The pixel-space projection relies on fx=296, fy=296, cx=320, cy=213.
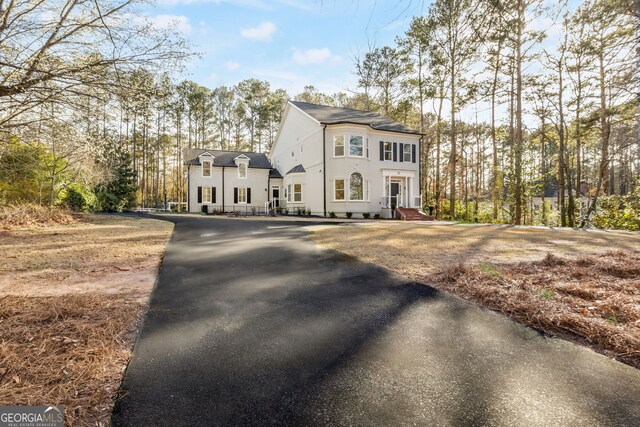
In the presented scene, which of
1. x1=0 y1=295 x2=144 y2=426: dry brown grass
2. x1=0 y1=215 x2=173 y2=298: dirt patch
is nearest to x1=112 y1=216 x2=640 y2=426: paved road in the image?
x1=0 y1=295 x2=144 y2=426: dry brown grass

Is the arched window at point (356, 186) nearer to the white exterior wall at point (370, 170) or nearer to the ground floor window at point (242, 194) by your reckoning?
the white exterior wall at point (370, 170)

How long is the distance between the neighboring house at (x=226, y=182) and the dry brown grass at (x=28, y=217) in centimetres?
1328

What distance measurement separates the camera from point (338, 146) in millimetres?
20328

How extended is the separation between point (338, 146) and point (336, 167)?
1490mm

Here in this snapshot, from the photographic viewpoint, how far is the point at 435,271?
15.4ft

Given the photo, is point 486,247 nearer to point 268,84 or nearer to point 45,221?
point 45,221

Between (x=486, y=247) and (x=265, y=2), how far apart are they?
22.3ft

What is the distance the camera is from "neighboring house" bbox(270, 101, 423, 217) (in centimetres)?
2012

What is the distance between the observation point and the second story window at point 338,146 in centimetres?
2023

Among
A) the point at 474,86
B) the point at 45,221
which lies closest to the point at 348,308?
the point at 45,221

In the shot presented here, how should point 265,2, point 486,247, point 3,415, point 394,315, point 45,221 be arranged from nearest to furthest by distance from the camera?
point 3,415
point 394,315
point 265,2
point 486,247
point 45,221

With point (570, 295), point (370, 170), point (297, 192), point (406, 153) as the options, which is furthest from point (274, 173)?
point (570, 295)

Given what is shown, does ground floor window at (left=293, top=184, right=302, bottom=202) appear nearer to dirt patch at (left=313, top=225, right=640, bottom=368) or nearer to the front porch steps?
the front porch steps

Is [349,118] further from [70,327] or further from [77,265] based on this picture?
[70,327]
